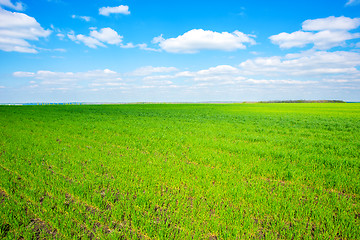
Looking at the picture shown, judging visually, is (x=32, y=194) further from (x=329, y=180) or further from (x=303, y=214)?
(x=329, y=180)

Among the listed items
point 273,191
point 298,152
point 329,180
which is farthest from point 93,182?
point 298,152

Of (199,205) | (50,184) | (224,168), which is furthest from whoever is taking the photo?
(224,168)

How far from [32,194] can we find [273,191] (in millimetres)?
7421

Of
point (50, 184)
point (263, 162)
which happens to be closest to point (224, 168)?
point (263, 162)

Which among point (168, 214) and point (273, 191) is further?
point (273, 191)

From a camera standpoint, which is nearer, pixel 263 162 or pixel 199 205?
pixel 199 205

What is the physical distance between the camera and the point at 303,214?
16.3ft

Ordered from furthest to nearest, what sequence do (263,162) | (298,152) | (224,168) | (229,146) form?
(229,146) < (298,152) < (263,162) < (224,168)

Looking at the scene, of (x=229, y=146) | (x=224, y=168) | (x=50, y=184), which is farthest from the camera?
(x=229, y=146)

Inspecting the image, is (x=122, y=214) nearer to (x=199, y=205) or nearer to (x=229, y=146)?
(x=199, y=205)

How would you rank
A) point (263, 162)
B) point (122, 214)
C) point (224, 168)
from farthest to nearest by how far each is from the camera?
point (263, 162) → point (224, 168) → point (122, 214)

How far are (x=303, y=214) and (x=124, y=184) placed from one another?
17.6ft

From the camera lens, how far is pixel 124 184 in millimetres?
6652

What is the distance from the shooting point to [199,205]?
531 centimetres
